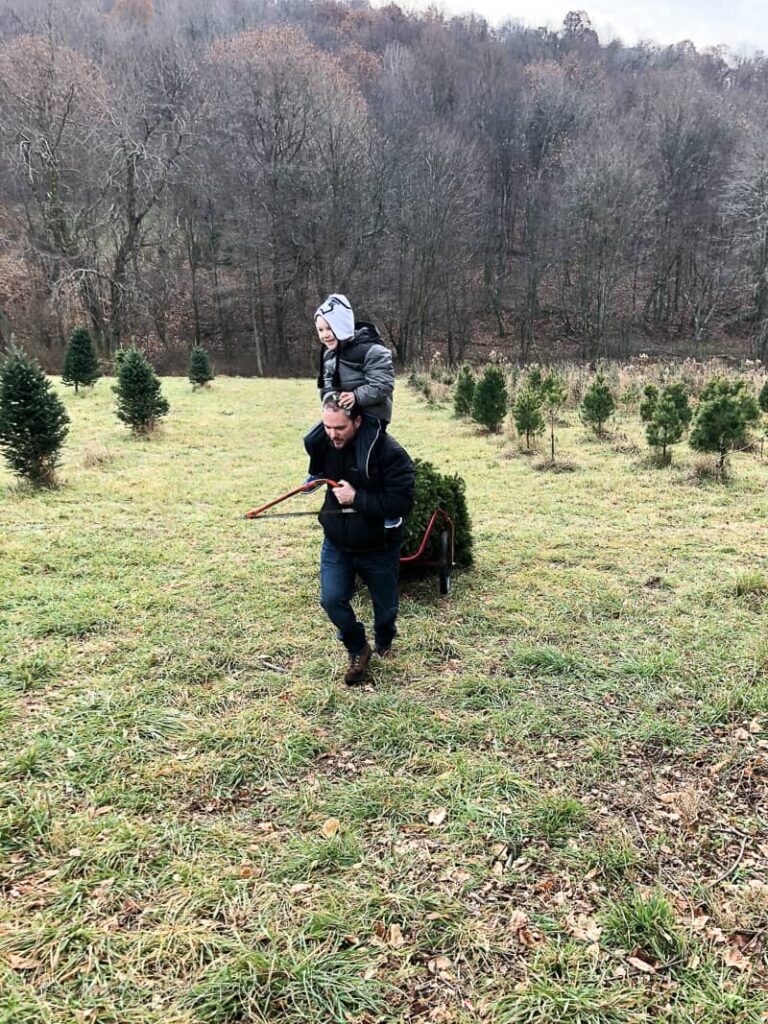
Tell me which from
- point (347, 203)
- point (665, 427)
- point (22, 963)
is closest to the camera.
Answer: point (22, 963)

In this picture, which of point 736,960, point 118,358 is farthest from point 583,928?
point 118,358

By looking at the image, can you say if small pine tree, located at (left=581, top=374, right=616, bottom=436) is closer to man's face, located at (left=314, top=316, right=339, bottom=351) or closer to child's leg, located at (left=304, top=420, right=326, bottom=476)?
man's face, located at (left=314, top=316, right=339, bottom=351)

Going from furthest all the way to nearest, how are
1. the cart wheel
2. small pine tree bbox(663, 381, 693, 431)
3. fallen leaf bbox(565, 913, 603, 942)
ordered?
small pine tree bbox(663, 381, 693, 431), the cart wheel, fallen leaf bbox(565, 913, 603, 942)

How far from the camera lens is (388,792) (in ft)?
8.38

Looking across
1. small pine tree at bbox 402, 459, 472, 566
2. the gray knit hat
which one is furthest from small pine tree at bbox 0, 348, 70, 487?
the gray knit hat

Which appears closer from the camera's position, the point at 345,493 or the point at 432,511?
the point at 345,493

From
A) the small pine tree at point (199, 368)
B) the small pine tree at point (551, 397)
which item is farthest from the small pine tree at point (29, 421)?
the small pine tree at point (199, 368)

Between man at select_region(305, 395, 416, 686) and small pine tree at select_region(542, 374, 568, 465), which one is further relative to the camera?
small pine tree at select_region(542, 374, 568, 465)

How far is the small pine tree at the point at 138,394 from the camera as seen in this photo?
9617mm

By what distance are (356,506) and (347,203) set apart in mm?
25656

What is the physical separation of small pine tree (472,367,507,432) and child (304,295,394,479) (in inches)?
277

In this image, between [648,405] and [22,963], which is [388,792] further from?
[648,405]

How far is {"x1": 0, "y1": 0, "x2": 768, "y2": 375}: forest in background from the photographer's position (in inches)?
910

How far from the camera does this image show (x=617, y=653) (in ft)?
11.9
